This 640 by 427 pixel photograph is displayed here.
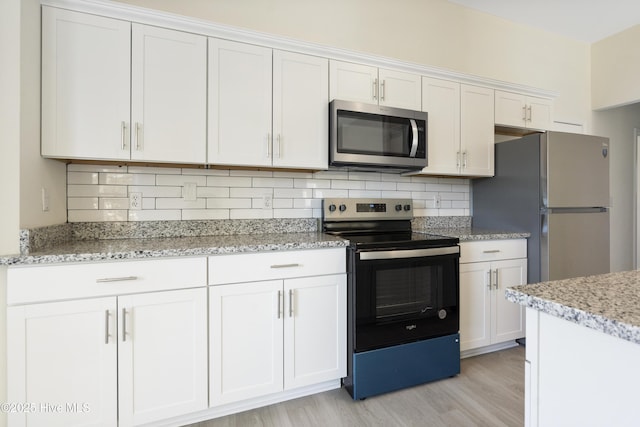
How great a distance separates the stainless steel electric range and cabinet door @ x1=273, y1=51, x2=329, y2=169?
67 cm

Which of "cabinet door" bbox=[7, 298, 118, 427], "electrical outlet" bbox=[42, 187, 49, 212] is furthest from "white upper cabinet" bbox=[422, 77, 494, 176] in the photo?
"electrical outlet" bbox=[42, 187, 49, 212]

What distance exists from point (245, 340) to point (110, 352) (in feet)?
2.01

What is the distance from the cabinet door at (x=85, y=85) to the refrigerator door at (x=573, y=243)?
2.90 meters

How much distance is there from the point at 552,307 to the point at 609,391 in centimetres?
17

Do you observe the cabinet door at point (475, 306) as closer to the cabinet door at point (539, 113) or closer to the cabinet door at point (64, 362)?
the cabinet door at point (539, 113)

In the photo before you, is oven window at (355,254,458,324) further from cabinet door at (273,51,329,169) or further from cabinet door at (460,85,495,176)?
cabinet door at (460,85,495,176)

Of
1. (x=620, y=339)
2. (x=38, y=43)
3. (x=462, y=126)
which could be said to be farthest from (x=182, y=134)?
(x=462, y=126)

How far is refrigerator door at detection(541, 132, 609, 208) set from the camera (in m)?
2.33

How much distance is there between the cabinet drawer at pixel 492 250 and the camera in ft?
7.32

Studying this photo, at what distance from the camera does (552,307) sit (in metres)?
0.67

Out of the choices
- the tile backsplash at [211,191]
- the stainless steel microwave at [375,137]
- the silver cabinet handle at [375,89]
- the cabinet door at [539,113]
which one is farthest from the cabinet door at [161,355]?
the cabinet door at [539,113]

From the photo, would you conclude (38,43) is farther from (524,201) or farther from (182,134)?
(524,201)

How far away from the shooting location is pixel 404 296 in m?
1.90

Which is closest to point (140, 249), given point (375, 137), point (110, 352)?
point (110, 352)
